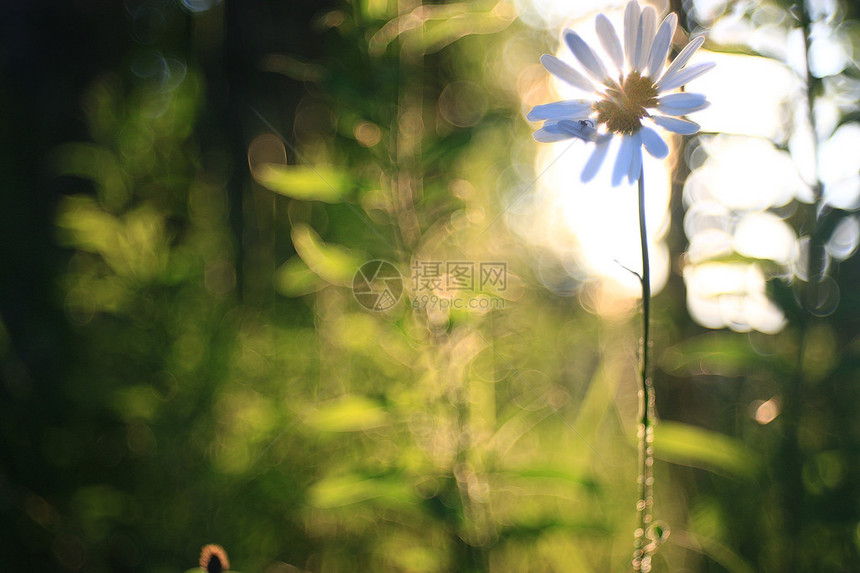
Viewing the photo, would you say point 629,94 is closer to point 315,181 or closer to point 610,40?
point 610,40

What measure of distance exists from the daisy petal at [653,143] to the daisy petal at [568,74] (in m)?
0.04

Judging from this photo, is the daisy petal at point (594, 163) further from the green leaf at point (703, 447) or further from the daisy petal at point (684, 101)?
the green leaf at point (703, 447)

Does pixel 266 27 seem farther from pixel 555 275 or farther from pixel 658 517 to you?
pixel 658 517

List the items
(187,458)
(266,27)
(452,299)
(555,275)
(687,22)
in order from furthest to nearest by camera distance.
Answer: (266,27), (555,275), (187,458), (687,22), (452,299)

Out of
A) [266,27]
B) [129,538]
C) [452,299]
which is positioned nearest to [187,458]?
[129,538]

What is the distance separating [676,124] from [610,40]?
0.06m

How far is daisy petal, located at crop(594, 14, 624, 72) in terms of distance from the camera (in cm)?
29

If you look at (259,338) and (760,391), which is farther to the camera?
(259,338)

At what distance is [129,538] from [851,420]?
780 millimetres

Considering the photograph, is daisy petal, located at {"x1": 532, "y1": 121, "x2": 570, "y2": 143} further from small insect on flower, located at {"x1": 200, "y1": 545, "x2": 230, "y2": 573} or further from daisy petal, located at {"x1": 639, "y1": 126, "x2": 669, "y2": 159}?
small insect on flower, located at {"x1": 200, "y1": 545, "x2": 230, "y2": 573}

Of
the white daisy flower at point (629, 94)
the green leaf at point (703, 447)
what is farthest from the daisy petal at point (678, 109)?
the green leaf at point (703, 447)

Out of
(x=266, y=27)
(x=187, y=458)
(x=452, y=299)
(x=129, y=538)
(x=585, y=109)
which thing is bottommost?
(x=129, y=538)

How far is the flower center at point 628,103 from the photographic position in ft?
0.94

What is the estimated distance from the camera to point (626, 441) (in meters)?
0.69
